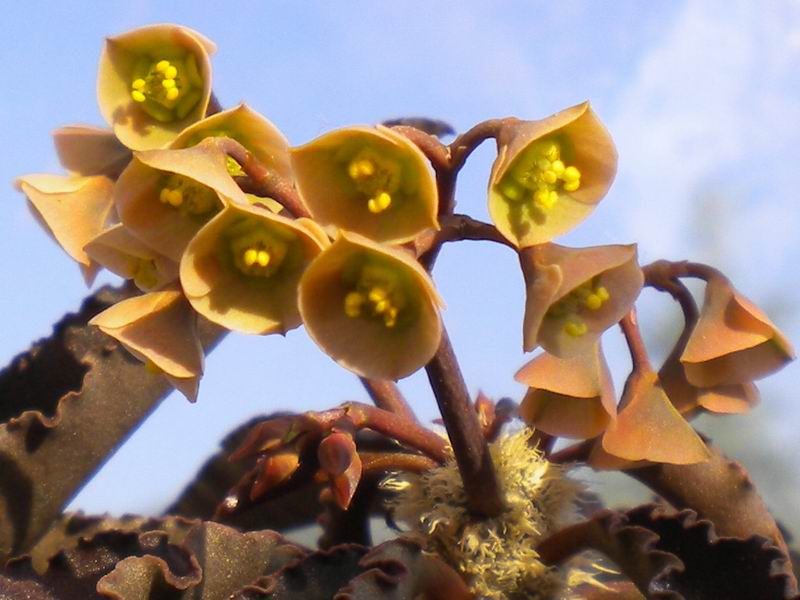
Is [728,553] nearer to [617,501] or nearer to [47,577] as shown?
[47,577]

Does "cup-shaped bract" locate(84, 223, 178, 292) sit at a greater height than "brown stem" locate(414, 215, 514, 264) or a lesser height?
lesser

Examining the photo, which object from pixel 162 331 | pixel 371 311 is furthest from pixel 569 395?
pixel 162 331

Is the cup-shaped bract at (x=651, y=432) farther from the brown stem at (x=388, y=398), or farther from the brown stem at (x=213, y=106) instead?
the brown stem at (x=213, y=106)

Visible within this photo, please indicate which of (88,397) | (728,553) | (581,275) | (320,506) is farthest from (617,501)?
(581,275)

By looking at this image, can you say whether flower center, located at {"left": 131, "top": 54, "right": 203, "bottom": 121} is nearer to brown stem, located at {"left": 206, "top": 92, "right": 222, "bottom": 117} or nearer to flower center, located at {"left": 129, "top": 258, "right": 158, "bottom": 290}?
brown stem, located at {"left": 206, "top": 92, "right": 222, "bottom": 117}

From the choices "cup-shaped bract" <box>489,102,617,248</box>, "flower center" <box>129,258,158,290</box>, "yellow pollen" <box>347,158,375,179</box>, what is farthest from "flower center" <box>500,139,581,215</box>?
"flower center" <box>129,258,158,290</box>

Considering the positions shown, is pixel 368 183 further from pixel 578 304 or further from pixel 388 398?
pixel 388 398

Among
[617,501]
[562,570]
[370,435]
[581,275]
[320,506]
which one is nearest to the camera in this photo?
[581,275]
